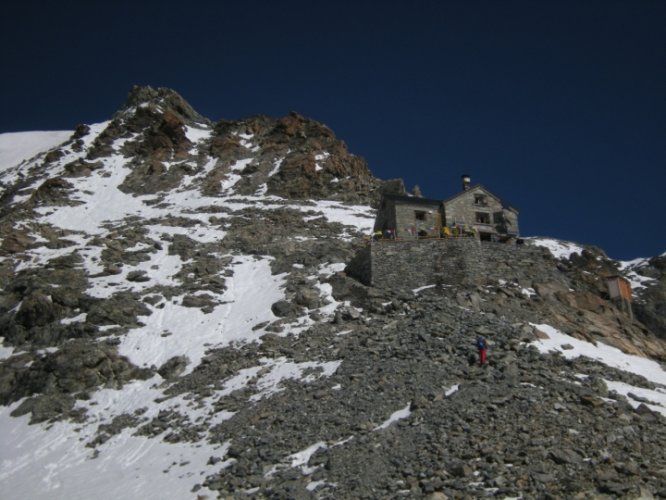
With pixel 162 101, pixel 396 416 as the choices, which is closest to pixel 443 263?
pixel 396 416

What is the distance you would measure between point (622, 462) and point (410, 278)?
69.5 feet

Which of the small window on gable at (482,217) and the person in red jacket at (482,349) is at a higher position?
the small window on gable at (482,217)

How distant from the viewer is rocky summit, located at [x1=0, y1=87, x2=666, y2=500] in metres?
17.5

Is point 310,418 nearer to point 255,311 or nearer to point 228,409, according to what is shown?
point 228,409

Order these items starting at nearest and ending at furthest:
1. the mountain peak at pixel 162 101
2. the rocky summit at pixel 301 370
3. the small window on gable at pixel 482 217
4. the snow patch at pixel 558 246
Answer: the rocky summit at pixel 301 370, the small window on gable at pixel 482 217, the snow patch at pixel 558 246, the mountain peak at pixel 162 101

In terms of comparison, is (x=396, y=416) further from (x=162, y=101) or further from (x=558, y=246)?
(x=162, y=101)

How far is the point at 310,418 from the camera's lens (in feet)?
72.6

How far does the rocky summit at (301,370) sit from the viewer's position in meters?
17.5

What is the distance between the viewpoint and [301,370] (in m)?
27.2

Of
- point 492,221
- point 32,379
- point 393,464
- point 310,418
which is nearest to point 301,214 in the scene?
point 492,221

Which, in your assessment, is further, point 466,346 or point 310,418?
point 466,346

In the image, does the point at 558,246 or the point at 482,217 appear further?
the point at 558,246

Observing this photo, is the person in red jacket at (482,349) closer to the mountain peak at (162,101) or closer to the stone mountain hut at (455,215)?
the stone mountain hut at (455,215)

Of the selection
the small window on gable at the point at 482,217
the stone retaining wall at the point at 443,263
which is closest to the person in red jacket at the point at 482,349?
the stone retaining wall at the point at 443,263
